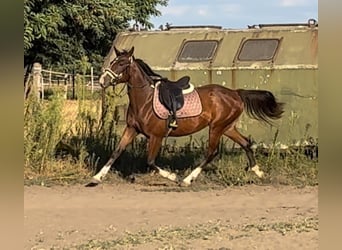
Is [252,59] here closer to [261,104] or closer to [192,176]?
[261,104]

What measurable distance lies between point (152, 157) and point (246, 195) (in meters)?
1.10

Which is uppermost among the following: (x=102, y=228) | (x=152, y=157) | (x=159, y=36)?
(x=159, y=36)

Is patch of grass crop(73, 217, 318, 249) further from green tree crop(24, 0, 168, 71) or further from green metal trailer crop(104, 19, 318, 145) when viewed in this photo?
green tree crop(24, 0, 168, 71)

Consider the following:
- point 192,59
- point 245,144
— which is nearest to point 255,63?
point 192,59

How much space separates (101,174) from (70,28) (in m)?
7.54

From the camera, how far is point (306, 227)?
15.4 ft

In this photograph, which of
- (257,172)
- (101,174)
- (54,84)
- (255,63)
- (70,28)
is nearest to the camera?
(101,174)

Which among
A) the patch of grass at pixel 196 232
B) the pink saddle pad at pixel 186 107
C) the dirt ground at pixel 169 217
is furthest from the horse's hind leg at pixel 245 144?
the patch of grass at pixel 196 232

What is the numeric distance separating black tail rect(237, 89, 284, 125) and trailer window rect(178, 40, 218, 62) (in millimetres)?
772

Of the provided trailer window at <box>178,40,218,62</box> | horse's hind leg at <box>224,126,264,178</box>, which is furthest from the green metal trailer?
horse's hind leg at <box>224,126,264,178</box>

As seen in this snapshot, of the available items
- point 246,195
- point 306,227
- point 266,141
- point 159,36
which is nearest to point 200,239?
point 306,227

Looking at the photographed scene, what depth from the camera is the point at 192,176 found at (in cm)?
716

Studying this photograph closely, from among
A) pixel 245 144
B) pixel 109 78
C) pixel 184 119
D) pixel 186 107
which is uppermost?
pixel 109 78
